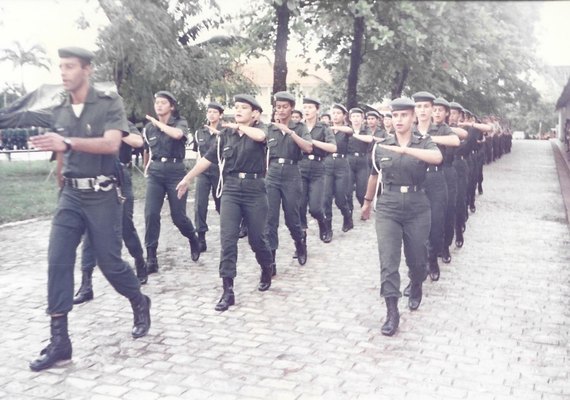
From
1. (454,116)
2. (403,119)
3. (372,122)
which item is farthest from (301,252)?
(372,122)

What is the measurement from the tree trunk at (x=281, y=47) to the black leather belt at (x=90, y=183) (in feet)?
26.0

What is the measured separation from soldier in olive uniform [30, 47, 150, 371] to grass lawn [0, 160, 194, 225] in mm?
3652

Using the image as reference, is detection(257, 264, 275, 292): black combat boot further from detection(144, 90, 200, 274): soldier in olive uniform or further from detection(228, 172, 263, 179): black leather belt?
detection(144, 90, 200, 274): soldier in olive uniform

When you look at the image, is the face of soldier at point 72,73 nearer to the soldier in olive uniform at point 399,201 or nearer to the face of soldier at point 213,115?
the soldier in olive uniform at point 399,201

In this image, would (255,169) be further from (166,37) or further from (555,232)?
(166,37)

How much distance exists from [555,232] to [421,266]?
613cm

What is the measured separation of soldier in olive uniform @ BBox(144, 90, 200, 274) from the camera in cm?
726

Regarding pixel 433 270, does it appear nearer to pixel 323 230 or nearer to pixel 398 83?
pixel 323 230

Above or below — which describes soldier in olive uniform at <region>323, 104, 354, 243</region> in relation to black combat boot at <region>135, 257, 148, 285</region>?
above

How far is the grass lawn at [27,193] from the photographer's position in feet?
39.9

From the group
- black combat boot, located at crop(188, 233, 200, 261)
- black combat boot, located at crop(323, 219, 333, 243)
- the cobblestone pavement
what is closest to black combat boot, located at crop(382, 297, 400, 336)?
the cobblestone pavement

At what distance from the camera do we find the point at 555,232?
10.9 metres

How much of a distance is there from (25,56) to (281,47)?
1414 centimetres

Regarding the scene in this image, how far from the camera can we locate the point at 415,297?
603 cm
